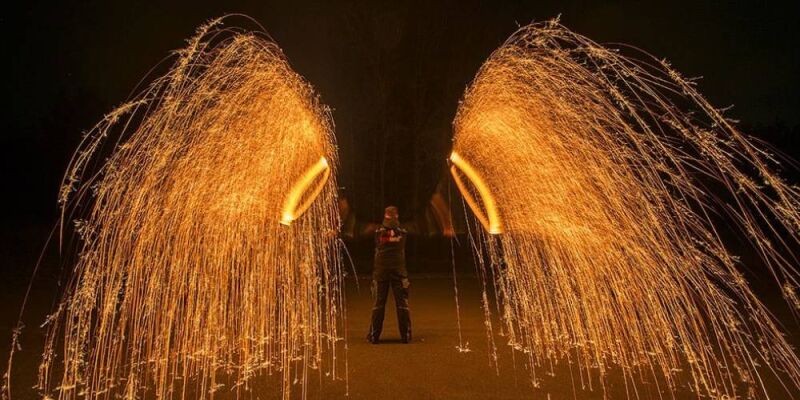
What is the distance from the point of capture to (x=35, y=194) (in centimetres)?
3028

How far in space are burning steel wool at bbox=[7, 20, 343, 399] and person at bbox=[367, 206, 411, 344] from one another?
78 centimetres

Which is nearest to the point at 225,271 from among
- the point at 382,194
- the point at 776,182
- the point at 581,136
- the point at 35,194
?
the point at 581,136

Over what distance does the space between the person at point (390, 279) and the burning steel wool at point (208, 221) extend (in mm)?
775

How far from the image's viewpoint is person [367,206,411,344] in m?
7.83

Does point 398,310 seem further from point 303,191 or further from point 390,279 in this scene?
point 303,191

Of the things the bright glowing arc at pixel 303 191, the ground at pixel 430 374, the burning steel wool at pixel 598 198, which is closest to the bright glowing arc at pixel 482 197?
the burning steel wool at pixel 598 198

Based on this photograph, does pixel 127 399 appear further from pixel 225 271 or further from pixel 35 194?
pixel 35 194

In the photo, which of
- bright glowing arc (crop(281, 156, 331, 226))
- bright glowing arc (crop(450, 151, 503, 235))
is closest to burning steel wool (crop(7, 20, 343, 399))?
bright glowing arc (crop(281, 156, 331, 226))

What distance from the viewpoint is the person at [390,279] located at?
7.83m

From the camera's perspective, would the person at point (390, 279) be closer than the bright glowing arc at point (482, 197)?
No

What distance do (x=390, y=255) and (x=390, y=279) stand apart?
12.6 inches

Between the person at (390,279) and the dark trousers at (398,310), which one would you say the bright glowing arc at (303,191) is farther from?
the dark trousers at (398,310)

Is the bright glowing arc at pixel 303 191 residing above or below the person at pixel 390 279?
above

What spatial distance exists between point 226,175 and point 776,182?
5.28 metres
